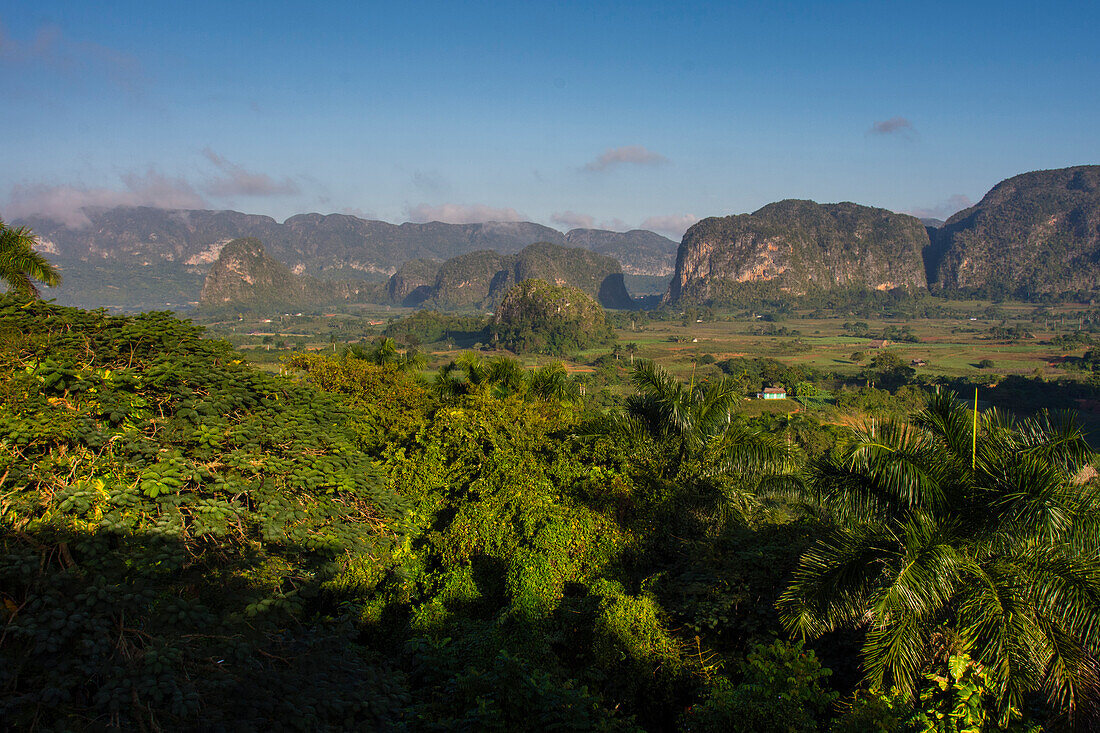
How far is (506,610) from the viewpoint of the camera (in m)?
6.67

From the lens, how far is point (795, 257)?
16862 centimetres

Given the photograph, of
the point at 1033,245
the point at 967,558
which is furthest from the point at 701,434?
the point at 1033,245

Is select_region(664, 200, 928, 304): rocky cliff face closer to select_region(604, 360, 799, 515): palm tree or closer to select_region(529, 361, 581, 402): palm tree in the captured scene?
select_region(529, 361, 581, 402): palm tree

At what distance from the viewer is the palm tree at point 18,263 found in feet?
38.2

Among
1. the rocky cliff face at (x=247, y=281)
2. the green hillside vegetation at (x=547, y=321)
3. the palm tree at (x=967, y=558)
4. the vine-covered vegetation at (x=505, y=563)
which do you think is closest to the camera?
the vine-covered vegetation at (x=505, y=563)

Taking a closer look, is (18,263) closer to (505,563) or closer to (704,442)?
(505,563)

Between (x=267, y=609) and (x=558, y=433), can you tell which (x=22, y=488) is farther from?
(x=558, y=433)

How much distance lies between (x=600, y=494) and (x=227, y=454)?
5.19 meters

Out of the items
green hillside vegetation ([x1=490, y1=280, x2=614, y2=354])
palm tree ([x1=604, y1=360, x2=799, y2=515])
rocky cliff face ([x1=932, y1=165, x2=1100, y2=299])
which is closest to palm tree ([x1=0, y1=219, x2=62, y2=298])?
palm tree ([x1=604, y1=360, x2=799, y2=515])

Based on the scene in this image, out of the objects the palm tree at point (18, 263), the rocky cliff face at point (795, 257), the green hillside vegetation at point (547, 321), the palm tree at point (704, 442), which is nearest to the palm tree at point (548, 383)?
the palm tree at point (704, 442)

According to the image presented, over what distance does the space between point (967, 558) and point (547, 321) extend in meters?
89.5

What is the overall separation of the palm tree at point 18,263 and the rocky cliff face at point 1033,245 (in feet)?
614

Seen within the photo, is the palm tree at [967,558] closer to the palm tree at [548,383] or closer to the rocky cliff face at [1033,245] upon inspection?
the palm tree at [548,383]

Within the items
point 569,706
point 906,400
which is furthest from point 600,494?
point 906,400
